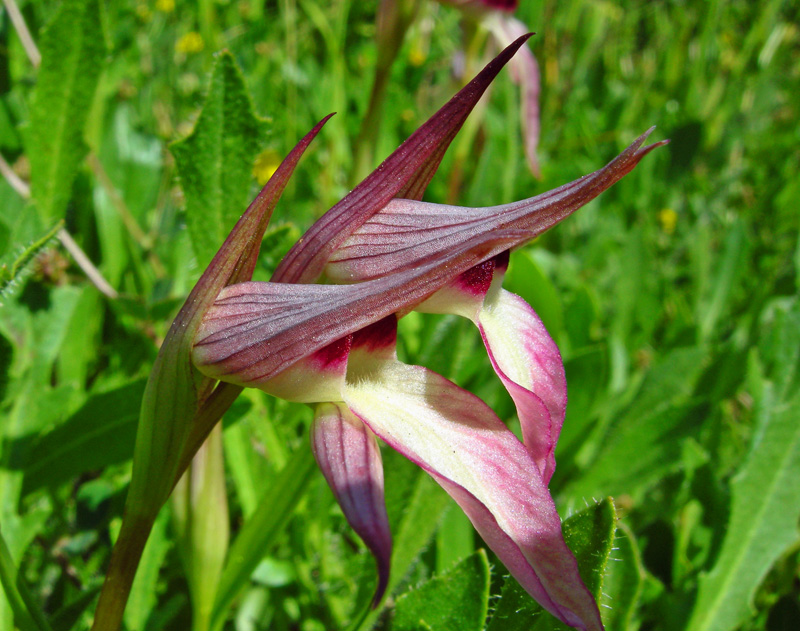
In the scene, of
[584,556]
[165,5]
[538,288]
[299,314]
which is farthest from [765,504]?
[165,5]

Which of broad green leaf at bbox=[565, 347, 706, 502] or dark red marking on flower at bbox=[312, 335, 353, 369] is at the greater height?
dark red marking on flower at bbox=[312, 335, 353, 369]

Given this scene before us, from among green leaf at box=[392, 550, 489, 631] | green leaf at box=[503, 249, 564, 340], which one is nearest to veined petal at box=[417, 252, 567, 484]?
green leaf at box=[392, 550, 489, 631]

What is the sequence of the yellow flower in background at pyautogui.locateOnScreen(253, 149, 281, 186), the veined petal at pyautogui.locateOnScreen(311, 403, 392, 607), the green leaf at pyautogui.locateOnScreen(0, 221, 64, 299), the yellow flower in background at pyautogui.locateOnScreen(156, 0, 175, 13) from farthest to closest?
the yellow flower in background at pyautogui.locateOnScreen(156, 0, 175, 13), the yellow flower in background at pyautogui.locateOnScreen(253, 149, 281, 186), the green leaf at pyautogui.locateOnScreen(0, 221, 64, 299), the veined petal at pyautogui.locateOnScreen(311, 403, 392, 607)

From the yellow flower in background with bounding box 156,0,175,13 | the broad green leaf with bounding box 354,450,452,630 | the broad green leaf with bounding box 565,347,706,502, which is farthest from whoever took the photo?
the yellow flower in background with bounding box 156,0,175,13

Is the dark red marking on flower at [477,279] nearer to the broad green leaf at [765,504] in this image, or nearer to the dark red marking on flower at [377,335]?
the dark red marking on flower at [377,335]

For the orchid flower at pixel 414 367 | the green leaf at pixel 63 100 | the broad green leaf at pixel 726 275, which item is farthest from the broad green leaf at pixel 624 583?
the broad green leaf at pixel 726 275

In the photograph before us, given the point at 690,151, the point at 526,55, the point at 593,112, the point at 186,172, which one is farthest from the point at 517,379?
the point at 593,112

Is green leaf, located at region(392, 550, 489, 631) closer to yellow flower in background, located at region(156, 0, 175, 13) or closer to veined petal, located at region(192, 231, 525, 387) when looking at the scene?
veined petal, located at region(192, 231, 525, 387)
